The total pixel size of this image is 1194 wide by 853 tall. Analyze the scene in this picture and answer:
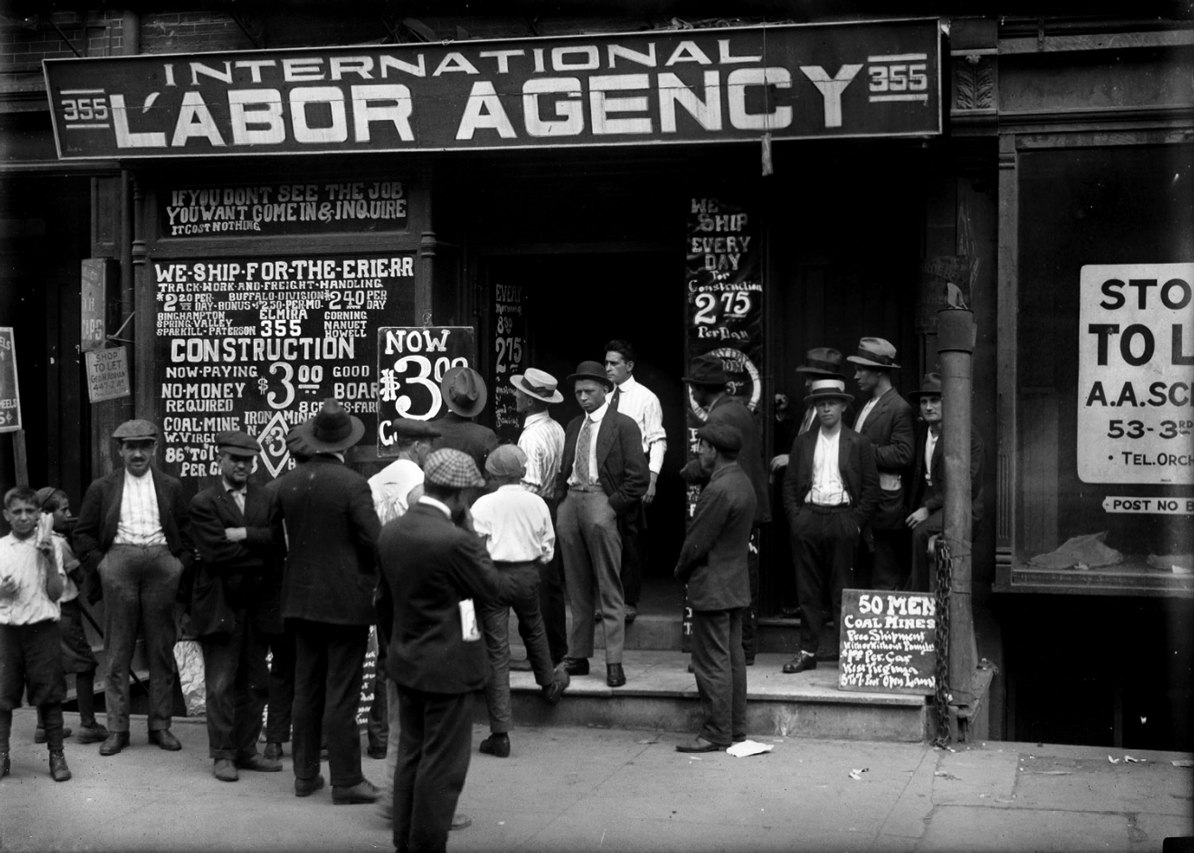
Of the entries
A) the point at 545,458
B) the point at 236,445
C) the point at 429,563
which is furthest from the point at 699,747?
the point at 236,445

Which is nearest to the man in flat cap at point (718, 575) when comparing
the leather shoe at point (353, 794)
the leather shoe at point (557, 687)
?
the leather shoe at point (557, 687)

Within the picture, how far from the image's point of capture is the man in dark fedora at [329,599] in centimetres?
678

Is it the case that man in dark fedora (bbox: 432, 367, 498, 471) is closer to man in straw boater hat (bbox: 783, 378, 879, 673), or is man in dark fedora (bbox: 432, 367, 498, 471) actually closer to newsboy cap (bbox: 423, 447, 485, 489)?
man in straw boater hat (bbox: 783, 378, 879, 673)

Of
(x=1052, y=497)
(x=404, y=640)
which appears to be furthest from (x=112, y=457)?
(x=1052, y=497)

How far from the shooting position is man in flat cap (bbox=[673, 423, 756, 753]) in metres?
7.71

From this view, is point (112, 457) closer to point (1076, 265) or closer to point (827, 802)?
point (827, 802)

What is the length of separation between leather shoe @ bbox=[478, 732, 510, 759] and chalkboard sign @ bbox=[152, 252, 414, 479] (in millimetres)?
3496

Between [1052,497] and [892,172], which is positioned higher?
[892,172]

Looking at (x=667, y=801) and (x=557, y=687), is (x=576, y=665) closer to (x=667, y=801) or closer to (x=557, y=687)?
(x=557, y=687)

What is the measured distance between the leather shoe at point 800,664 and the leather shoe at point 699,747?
104 cm

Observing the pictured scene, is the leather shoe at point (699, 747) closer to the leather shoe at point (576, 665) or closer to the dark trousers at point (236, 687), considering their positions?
the leather shoe at point (576, 665)

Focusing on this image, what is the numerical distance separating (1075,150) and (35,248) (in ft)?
29.5

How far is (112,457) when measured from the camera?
11109mm

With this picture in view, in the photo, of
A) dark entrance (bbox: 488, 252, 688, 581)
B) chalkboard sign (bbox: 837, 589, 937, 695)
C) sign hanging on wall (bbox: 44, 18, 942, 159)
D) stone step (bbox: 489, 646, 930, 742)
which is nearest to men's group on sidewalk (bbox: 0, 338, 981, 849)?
stone step (bbox: 489, 646, 930, 742)
